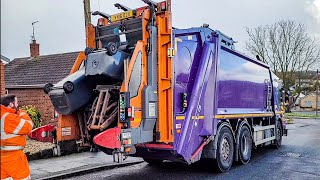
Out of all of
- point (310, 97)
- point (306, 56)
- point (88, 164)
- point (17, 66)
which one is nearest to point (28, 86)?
point (17, 66)

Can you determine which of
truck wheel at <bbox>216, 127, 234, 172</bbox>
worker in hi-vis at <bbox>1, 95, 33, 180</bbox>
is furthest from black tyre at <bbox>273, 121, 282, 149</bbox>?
worker in hi-vis at <bbox>1, 95, 33, 180</bbox>

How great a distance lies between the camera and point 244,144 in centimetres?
816

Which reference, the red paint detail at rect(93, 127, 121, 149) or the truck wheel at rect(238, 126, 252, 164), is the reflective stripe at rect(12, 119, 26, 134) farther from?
the truck wheel at rect(238, 126, 252, 164)

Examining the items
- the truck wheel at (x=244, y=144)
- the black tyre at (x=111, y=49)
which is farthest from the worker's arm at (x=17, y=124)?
the truck wheel at (x=244, y=144)

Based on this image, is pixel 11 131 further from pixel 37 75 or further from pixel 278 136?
pixel 37 75

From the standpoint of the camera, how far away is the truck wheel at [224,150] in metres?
6.86

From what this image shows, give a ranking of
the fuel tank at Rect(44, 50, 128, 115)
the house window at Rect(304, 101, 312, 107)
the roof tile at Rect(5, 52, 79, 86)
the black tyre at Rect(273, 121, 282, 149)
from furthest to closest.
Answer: the house window at Rect(304, 101, 312, 107)
the roof tile at Rect(5, 52, 79, 86)
the black tyre at Rect(273, 121, 282, 149)
the fuel tank at Rect(44, 50, 128, 115)

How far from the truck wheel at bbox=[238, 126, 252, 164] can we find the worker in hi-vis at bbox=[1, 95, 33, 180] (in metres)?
4.88

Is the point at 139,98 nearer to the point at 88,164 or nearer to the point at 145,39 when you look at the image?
the point at 145,39

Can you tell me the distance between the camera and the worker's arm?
4023mm

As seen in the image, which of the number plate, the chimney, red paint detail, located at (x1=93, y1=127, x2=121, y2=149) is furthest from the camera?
the chimney

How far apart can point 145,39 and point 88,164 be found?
3446 millimetres

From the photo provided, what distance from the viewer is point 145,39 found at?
5.44 meters

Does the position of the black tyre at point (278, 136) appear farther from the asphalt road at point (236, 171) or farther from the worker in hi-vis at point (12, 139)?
the worker in hi-vis at point (12, 139)
